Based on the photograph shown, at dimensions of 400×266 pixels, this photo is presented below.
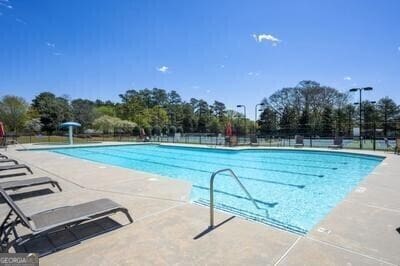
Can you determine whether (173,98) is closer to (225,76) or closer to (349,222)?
(225,76)

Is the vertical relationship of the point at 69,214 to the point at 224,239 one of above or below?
above

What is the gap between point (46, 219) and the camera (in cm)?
270

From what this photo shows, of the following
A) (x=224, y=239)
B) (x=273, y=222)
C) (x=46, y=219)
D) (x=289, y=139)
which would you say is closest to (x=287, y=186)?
(x=273, y=222)

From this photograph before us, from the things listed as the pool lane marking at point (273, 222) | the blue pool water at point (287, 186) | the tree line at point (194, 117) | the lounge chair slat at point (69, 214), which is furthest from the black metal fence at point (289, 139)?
the lounge chair slat at point (69, 214)

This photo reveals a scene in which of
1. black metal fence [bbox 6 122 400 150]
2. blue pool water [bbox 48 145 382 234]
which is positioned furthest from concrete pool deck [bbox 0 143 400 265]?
black metal fence [bbox 6 122 400 150]

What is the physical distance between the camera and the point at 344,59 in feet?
69.3

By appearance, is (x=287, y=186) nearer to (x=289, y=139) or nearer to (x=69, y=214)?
(x=69, y=214)

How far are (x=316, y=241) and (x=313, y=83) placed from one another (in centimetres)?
4097

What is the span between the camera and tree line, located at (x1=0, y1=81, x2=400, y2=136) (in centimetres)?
3503

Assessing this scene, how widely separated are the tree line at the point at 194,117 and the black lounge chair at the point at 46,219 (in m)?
29.8

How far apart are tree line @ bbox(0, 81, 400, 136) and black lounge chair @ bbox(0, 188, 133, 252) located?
2981 centimetres

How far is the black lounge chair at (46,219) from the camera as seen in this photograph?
94.3 inches

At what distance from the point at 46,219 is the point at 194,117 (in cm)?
4895

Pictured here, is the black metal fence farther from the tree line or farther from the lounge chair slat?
the lounge chair slat
